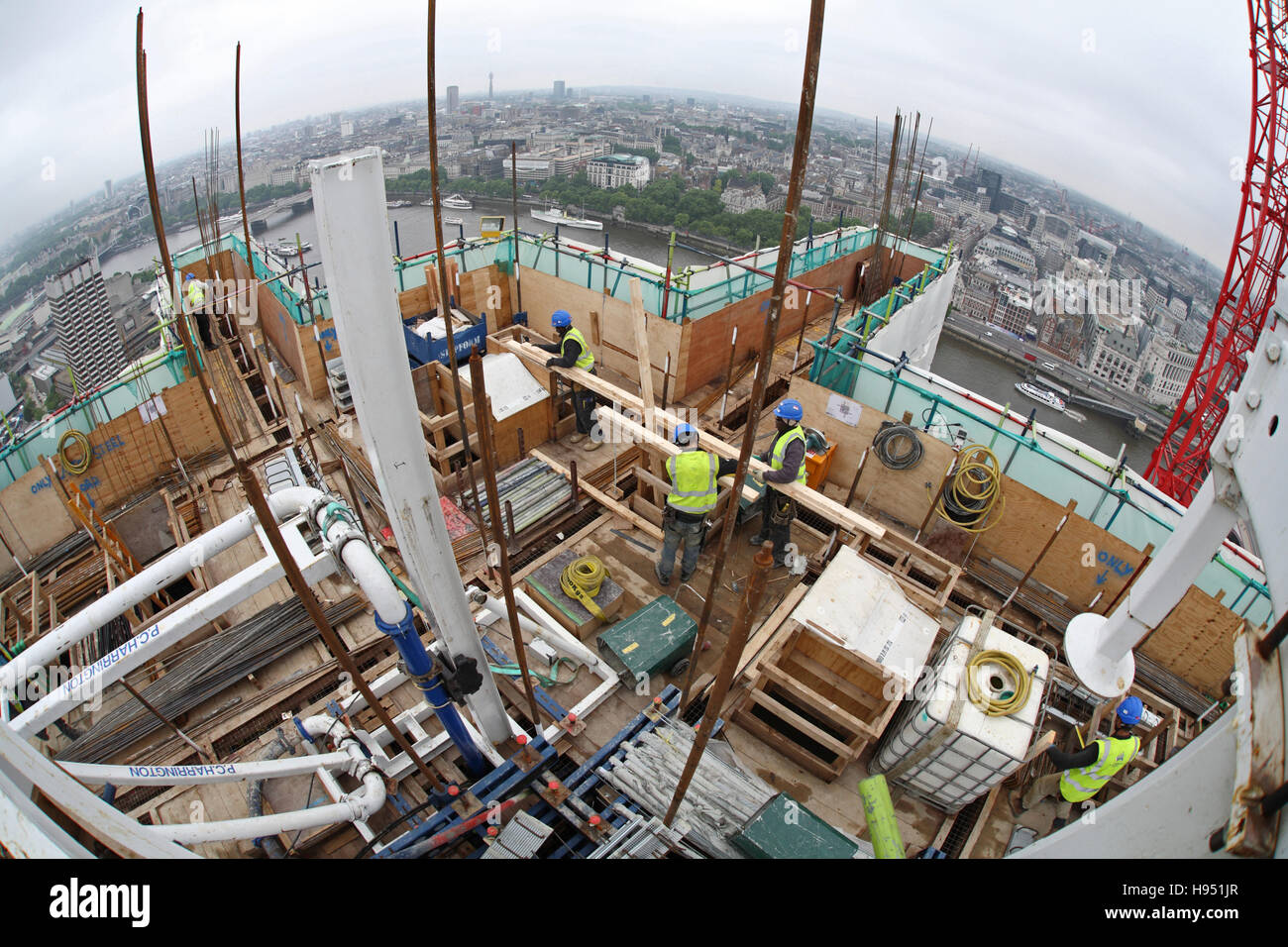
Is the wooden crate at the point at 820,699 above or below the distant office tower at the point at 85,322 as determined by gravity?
below

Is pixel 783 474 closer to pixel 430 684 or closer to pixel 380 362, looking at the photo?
pixel 430 684

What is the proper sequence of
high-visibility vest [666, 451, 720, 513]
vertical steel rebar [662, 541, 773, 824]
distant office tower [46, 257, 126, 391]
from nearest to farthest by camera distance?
vertical steel rebar [662, 541, 773, 824], high-visibility vest [666, 451, 720, 513], distant office tower [46, 257, 126, 391]

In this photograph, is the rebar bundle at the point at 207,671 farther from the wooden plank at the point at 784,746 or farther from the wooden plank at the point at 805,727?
the wooden plank at the point at 805,727

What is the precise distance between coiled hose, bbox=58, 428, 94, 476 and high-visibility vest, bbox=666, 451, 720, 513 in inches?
393

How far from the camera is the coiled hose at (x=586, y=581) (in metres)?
7.50

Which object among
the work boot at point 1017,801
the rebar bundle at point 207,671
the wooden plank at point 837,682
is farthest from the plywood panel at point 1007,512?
the rebar bundle at point 207,671

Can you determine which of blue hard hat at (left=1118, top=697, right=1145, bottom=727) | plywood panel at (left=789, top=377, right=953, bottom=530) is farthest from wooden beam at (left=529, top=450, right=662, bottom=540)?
blue hard hat at (left=1118, top=697, right=1145, bottom=727)

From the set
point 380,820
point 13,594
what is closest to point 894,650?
point 380,820

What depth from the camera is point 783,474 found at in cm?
745

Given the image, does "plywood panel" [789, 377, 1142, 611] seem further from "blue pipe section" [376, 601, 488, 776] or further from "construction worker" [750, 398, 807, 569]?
"blue pipe section" [376, 601, 488, 776]

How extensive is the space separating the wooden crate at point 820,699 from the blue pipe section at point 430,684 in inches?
113

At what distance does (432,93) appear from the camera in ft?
14.3

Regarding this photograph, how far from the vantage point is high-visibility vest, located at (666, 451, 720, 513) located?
7234 mm

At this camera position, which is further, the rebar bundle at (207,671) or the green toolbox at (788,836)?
the rebar bundle at (207,671)
